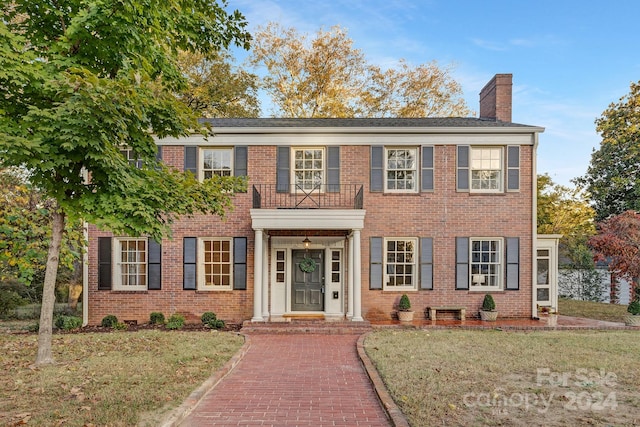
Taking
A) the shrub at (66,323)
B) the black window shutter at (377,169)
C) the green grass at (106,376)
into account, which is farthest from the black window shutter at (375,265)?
the shrub at (66,323)

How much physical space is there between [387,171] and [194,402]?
9507 millimetres

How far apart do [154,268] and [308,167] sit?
5.75 metres

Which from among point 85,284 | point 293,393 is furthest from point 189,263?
point 293,393

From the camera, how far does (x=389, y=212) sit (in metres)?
13.4

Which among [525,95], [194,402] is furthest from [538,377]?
[525,95]

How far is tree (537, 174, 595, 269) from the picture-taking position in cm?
2250

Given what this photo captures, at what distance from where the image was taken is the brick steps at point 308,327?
11.3 meters

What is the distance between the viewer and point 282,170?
1332cm

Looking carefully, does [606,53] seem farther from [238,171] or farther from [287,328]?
[287,328]

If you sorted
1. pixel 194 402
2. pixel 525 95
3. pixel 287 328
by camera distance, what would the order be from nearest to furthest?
pixel 194 402
pixel 287 328
pixel 525 95

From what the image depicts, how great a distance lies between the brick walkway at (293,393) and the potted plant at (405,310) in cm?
353

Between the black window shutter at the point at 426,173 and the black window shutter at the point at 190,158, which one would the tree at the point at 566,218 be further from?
the black window shutter at the point at 190,158

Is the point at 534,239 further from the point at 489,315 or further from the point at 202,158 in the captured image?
the point at 202,158

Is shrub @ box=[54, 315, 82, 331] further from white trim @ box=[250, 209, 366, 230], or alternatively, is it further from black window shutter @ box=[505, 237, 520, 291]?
black window shutter @ box=[505, 237, 520, 291]
